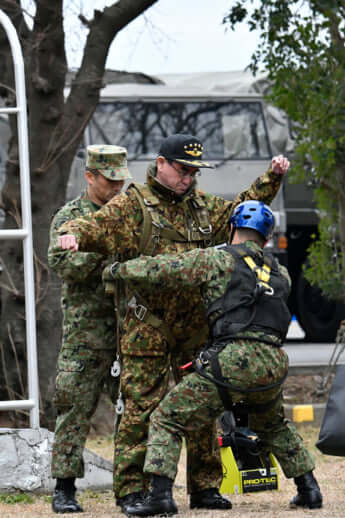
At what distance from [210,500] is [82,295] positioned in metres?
1.21

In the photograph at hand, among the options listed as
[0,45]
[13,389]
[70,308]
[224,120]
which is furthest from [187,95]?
[70,308]

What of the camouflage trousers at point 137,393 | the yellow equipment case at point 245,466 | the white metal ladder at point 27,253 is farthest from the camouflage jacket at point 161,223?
the white metal ladder at point 27,253

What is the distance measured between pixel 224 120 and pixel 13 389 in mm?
5309

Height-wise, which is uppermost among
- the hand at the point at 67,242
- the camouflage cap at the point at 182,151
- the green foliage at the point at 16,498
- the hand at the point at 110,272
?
the camouflage cap at the point at 182,151

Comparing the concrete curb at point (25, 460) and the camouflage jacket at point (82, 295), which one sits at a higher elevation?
the camouflage jacket at point (82, 295)

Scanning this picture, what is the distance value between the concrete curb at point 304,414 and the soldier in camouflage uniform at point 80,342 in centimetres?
322

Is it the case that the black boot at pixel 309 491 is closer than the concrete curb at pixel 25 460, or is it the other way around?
the black boot at pixel 309 491

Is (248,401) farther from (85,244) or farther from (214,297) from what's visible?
(85,244)

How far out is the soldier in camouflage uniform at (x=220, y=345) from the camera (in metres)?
4.54

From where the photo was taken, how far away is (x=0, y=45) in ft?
26.7

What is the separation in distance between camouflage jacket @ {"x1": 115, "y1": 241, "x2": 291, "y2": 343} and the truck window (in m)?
7.21

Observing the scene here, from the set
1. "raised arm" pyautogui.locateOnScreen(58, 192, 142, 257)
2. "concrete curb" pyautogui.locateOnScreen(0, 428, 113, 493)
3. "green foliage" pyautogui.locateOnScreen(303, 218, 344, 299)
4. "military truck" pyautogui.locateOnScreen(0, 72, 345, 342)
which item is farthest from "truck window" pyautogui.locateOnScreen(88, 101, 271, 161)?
"raised arm" pyautogui.locateOnScreen(58, 192, 142, 257)

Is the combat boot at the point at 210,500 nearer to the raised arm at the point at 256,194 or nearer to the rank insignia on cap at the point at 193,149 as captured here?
the raised arm at the point at 256,194

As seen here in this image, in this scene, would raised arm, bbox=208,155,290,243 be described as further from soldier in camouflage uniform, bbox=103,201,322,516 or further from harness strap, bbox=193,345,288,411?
harness strap, bbox=193,345,288,411
